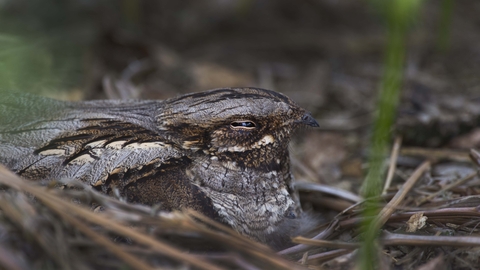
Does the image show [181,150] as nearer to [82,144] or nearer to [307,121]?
[82,144]

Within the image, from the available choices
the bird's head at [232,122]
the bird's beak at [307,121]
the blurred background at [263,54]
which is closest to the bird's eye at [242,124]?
the bird's head at [232,122]

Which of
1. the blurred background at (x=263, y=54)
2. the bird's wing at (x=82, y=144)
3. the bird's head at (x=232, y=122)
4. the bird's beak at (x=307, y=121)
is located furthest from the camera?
the blurred background at (x=263, y=54)

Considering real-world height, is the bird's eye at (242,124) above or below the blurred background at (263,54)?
below

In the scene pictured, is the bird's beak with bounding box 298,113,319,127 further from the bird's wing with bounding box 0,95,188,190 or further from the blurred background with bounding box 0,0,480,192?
the blurred background with bounding box 0,0,480,192

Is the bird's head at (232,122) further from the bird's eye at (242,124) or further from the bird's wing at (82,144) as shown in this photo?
the bird's wing at (82,144)

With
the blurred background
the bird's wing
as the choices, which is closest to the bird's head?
the bird's wing

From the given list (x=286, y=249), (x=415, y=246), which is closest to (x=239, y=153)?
(x=286, y=249)

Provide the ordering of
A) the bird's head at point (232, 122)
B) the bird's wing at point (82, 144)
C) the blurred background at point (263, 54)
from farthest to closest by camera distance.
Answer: the blurred background at point (263, 54), the bird's head at point (232, 122), the bird's wing at point (82, 144)
